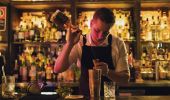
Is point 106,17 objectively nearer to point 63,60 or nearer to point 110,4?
point 63,60

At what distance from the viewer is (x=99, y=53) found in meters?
2.61

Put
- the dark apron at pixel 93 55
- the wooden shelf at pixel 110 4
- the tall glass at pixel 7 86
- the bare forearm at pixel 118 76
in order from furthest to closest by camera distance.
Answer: the wooden shelf at pixel 110 4, the dark apron at pixel 93 55, the bare forearm at pixel 118 76, the tall glass at pixel 7 86

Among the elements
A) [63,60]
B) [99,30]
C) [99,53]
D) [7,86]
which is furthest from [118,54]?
[7,86]

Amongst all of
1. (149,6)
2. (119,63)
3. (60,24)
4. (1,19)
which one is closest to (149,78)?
(149,6)

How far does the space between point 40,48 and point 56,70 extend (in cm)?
197

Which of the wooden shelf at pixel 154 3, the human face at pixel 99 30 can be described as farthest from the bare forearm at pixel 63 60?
the wooden shelf at pixel 154 3

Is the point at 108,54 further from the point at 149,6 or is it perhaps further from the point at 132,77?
the point at 149,6

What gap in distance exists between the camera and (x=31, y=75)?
164 inches

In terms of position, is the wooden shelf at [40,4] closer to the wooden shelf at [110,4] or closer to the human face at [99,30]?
the wooden shelf at [110,4]

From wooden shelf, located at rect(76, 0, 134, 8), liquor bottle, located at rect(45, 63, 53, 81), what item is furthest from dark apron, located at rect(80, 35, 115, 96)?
liquor bottle, located at rect(45, 63, 53, 81)

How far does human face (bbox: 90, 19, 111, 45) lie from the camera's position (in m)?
2.41

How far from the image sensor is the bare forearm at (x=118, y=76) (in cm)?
234

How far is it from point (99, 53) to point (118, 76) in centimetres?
31

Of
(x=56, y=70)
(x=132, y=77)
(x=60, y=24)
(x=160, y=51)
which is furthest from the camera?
(x=160, y=51)
